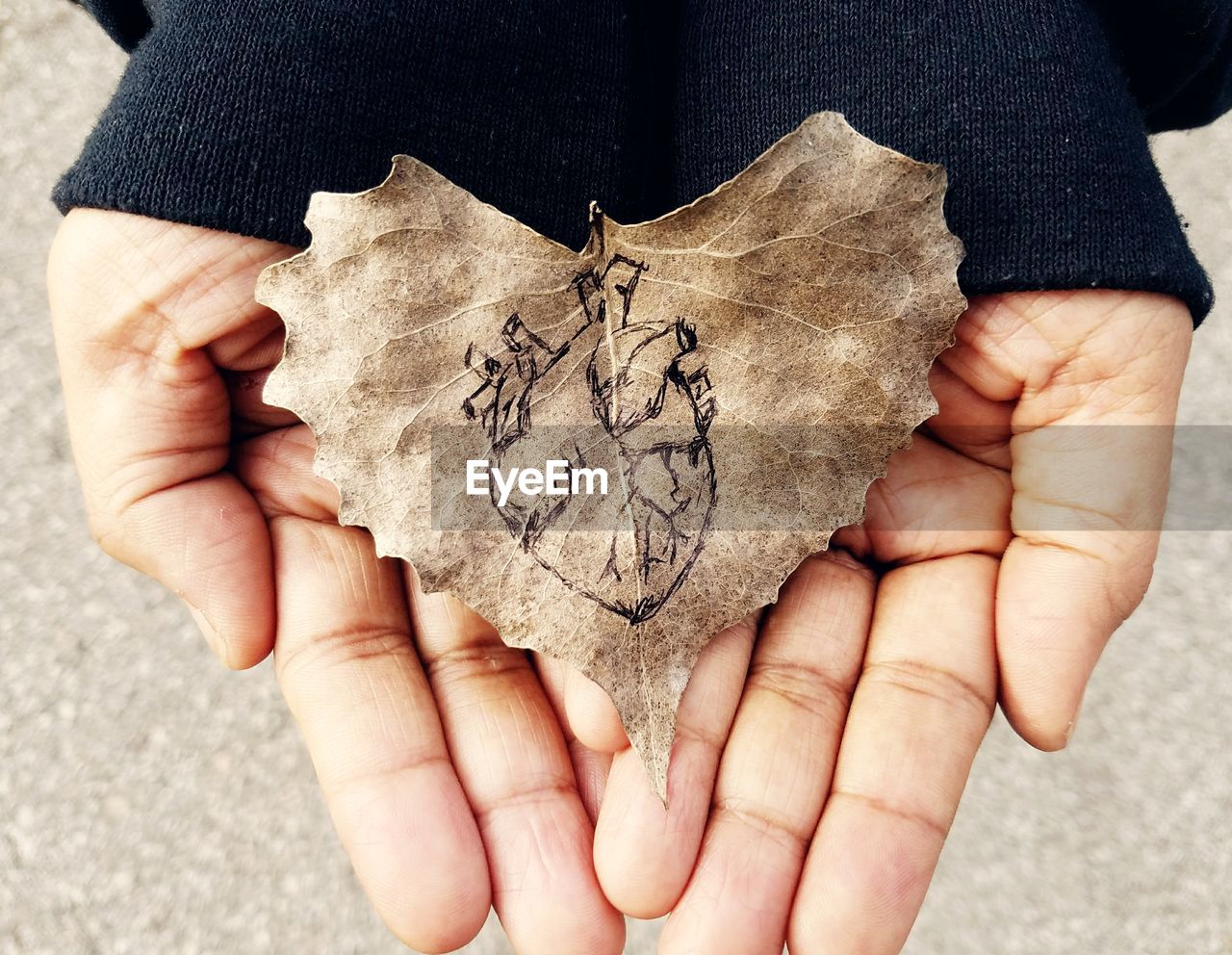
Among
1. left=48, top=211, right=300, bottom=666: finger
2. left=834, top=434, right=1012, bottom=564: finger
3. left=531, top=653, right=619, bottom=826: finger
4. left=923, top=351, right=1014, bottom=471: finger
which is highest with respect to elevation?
left=48, top=211, right=300, bottom=666: finger

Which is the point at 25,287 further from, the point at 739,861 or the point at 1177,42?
the point at 1177,42

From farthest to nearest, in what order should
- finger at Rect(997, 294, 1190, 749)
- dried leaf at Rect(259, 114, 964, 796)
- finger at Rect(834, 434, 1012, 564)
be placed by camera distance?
finger at Rect(834, 434, 1012, 564) → finger at Rect(997, 294, 1190, 749) → dried leaf at Rect(259, 114, 964, 796)

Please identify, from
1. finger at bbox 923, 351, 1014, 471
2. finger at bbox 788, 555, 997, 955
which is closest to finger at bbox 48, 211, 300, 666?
finger at bbox 788, 555, 997, 955

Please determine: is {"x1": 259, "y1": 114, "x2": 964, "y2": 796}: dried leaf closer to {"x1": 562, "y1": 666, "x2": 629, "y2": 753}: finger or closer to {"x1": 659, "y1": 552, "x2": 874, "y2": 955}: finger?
{"x1": 562, "y1": 666, "x2": 629, "y2": 753}: finger

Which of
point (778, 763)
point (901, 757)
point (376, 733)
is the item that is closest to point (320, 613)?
point (376, 733)

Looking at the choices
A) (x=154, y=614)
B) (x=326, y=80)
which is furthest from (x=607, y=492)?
(x=154, y=614)

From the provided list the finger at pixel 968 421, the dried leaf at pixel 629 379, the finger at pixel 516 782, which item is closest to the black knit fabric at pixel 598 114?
the finger at pixel 968 421

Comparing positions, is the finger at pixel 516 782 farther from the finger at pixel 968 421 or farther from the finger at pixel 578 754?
the finger at pixel 968 421

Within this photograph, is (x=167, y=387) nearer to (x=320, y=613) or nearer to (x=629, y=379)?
(x=320, y=613)
